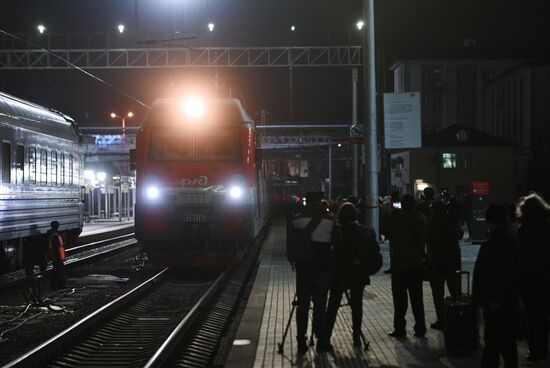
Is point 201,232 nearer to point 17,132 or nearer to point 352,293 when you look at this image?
point 17,132

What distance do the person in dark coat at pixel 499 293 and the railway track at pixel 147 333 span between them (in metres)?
3.22

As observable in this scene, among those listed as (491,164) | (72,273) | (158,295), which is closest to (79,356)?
(158,295)

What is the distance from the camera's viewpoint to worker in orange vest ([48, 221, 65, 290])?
45.2ft

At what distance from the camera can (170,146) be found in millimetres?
15688

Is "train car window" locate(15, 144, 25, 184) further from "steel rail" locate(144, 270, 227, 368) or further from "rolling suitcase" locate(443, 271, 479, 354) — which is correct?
"rolling suitcase" locate(443, 271, 479, 354)

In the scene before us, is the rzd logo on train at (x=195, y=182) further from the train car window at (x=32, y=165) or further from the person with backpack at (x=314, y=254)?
the person with backpack at (x=314, y=254)

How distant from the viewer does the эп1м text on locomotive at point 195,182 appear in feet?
49.7

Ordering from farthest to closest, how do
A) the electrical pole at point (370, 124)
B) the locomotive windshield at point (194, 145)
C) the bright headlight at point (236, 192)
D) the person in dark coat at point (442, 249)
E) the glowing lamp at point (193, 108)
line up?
1. the electrical pole at point (370, 124)
2. the glowing lamp at point (193, 108)
3. the locomotive windshield at point (194, 145)
4. the bright headlight at point (236, 192)
5. the person in dark coat at point (442, 249)

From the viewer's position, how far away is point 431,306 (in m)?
11.1

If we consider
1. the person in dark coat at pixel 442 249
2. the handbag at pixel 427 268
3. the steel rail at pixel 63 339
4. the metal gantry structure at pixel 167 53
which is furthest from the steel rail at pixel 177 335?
the metal gantry structure at pixel 167 53

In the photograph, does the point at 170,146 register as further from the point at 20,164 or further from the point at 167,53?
the point at 167,53

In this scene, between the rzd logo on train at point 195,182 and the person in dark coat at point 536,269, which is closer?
the person in dark coat at point 536,269

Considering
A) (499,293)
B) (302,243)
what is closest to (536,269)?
(499,293)

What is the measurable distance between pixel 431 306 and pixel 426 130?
71.2m
